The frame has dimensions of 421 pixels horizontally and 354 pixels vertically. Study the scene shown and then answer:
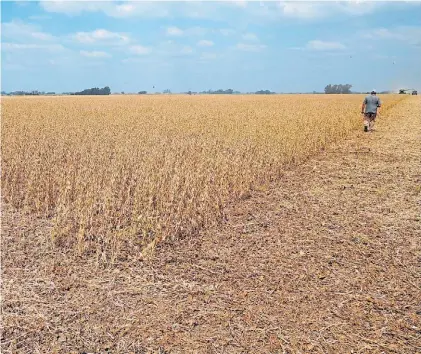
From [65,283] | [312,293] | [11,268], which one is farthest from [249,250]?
[11,268]

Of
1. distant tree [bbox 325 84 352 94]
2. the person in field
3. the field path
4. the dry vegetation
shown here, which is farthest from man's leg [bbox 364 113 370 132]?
distant tree [bbox 325 84 352 94]

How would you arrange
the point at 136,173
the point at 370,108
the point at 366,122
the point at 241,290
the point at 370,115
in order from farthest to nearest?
the point at 366,122, the point at 370,115, the point at 370,108, the point at 136,173, the point at 241,290

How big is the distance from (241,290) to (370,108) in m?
13.3

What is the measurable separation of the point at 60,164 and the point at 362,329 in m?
6.99

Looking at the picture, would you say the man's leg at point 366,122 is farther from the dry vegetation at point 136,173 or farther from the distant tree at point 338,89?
the distant tree at point 338,89

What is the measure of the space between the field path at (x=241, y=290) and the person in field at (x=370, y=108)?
9.68 meters

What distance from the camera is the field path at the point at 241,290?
3.21 m

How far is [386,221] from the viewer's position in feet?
19.2

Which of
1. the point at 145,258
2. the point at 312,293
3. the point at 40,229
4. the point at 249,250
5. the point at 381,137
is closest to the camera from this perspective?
the point at 312,293

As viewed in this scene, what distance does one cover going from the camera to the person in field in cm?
1496

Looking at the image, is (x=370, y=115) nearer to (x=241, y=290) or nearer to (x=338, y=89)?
(x=241, y=290)

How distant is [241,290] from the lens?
13.0ft

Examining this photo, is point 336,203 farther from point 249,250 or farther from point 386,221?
point 249,250

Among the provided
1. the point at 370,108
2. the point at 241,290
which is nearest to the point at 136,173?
the point at 241,290
